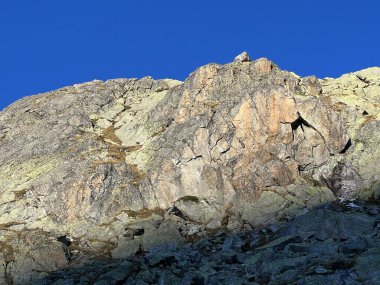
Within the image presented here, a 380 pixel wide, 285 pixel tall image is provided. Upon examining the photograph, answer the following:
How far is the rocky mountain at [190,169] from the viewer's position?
5612 centimetres

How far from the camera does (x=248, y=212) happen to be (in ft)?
188

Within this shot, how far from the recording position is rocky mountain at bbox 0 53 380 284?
56125 millimetres

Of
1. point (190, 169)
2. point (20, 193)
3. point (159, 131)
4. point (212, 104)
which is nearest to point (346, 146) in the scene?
point (190, 169)

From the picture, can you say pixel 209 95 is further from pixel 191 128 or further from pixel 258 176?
pixel 258 176

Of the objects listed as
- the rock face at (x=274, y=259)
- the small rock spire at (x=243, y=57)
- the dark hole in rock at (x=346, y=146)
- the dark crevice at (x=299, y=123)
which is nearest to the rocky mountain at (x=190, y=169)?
the dark hole in rock at (x=346, y=146)

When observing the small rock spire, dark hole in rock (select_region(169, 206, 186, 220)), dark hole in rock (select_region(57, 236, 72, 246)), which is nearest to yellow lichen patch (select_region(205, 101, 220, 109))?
the small rock spire

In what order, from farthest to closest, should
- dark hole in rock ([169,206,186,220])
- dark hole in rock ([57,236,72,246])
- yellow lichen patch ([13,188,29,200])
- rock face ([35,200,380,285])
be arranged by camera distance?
1. yellow lichen patch ([13,188,29,200])
2. dark hole in rock ([169,206,186,220])
3. dark hole in rock ([57,236,72,246])
4. rock face ([35,200,380,285])

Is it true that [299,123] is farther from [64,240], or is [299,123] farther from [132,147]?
[64,240]

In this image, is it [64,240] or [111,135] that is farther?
[111,135]

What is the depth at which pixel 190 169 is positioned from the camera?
6450 centimetres

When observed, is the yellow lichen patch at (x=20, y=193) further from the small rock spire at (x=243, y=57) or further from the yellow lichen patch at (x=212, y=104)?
the small rock spire at (x=243, y=57)

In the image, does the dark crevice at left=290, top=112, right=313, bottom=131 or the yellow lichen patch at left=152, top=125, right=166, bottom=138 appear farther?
the yellow lichen patch at left=152, top=125, right=166, bottom=138

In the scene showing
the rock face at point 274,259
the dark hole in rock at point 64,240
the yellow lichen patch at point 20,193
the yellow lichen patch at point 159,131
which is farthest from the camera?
the yellow lichen patch at point 159,131

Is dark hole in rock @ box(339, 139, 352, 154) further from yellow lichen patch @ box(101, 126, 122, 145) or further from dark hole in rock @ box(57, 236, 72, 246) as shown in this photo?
dark hole in rock @ box(57, 236, 72, 246)
